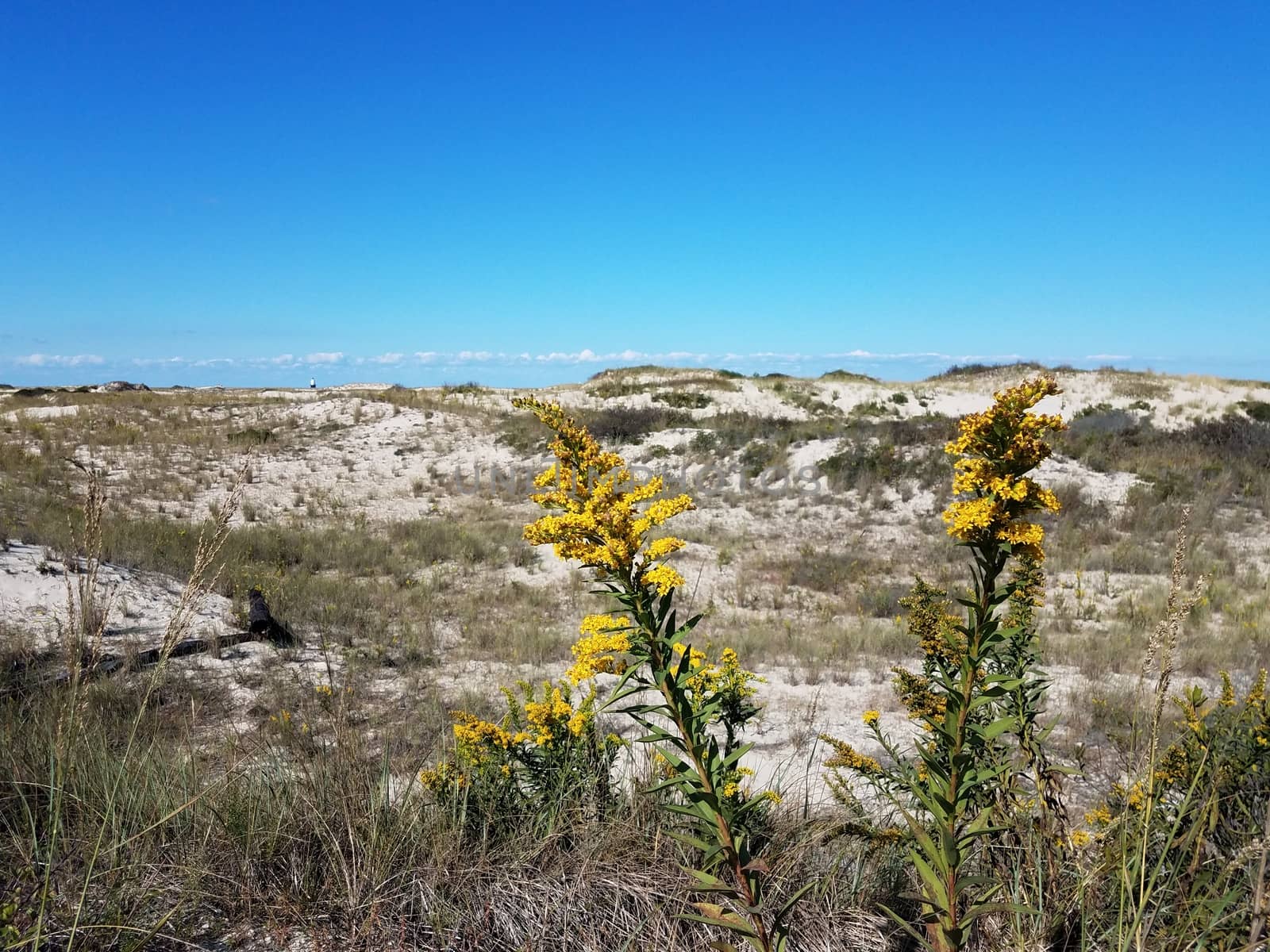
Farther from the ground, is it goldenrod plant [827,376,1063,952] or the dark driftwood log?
goldenrod plant [827,376,1063,952]

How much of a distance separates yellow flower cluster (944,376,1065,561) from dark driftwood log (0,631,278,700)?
447 cm

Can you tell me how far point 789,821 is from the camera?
2.89 metres

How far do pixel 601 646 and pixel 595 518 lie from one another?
40 cm

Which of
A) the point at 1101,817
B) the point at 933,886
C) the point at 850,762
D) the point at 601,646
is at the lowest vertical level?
the point at 1101,817

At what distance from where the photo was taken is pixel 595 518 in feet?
6.08

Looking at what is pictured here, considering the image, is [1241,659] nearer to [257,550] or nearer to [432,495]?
[257,550]

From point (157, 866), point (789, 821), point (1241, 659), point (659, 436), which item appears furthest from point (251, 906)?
point (659, 436)

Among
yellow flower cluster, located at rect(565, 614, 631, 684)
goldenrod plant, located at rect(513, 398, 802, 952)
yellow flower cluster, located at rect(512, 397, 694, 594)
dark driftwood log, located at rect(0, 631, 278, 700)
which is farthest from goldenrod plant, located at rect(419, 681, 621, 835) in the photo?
dark driftwood log, located at rect(0, 631, 278, 700)

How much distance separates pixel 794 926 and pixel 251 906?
1.76 meters

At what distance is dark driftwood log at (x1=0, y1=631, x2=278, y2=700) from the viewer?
5.17m

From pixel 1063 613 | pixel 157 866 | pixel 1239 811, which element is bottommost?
pixel 1063 613

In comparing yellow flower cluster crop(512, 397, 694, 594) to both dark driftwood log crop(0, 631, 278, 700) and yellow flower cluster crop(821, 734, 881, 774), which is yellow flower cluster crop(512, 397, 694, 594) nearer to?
yellow flower cluster crop(821, 734, 881, 774)

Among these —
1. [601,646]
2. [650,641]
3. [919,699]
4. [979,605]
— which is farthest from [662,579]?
[919,699]

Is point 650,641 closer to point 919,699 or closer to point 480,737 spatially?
point 919,699
